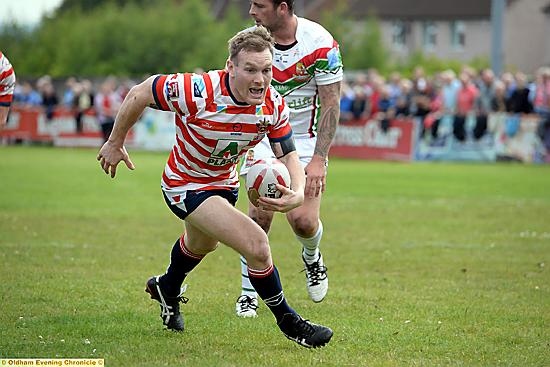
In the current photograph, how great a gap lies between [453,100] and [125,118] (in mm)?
20946

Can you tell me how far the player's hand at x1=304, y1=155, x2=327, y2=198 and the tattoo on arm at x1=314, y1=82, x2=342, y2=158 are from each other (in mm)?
73

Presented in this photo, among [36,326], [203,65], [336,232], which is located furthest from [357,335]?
[203,65]

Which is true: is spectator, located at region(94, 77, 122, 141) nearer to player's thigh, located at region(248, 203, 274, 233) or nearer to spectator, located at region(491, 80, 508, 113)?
spectator, located at region(491, 80, 508, 113)

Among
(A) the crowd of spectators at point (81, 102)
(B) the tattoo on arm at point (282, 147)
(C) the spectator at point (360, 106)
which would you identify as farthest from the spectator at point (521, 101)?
(B) the tattoo on arm at point (282, 147)

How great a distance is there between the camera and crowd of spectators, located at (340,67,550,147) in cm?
2603

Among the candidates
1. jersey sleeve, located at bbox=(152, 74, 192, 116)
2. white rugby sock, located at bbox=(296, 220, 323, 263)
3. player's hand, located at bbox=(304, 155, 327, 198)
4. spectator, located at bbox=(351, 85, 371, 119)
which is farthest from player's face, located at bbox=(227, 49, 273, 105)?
spectator, located at bbox=(351, 85, 371, 119)

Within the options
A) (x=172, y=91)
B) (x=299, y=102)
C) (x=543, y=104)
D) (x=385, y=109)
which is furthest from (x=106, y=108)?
(x=172, y=91)

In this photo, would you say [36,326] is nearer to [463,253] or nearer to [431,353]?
[431,353]

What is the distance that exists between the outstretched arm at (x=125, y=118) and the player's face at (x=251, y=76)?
547 millimetres

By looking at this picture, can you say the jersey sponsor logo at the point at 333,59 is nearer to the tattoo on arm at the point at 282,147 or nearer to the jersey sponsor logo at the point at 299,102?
the jersey sponsor logo at the point at 299,102

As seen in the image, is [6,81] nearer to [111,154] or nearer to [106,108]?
[111,154]

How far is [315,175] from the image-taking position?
8281mm

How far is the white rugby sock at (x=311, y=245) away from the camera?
8867 mm

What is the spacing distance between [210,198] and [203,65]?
50.5 m
